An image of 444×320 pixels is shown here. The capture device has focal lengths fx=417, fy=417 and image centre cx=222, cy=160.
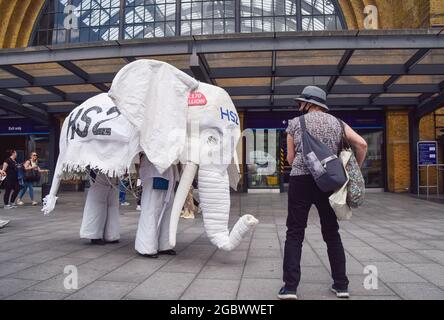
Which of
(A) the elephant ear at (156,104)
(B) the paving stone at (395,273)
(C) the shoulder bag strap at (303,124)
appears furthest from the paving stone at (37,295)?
(B) the paving stone at (395,273)

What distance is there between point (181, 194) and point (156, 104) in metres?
1.09

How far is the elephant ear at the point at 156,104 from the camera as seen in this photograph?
467cm

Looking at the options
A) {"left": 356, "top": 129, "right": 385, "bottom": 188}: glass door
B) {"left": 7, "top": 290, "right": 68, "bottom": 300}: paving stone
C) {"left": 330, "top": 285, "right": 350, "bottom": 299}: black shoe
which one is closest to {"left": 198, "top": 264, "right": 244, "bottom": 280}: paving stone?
{"left": 330, "top": 285, "right": 350, "bottom": 299}: black shoe

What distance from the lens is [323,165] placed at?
134 inches

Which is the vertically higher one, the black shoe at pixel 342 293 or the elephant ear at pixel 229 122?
the elephant ear at pixel 229 122

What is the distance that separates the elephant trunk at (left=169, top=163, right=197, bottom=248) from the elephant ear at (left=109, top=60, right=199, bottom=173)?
234 millimetres

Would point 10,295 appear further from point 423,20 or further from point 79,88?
point 423,20

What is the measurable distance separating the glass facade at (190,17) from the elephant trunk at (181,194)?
50.1 feet

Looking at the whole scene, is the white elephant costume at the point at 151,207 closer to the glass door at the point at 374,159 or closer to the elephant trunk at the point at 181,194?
the elephant trunk at the point at 181,194

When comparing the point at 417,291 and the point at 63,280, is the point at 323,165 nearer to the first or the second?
the point at 417,291

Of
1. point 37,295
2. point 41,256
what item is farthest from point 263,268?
point 41,256

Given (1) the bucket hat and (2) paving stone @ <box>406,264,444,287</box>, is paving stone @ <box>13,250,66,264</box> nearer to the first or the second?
(1) the bucket hat

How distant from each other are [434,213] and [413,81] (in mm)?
4761
